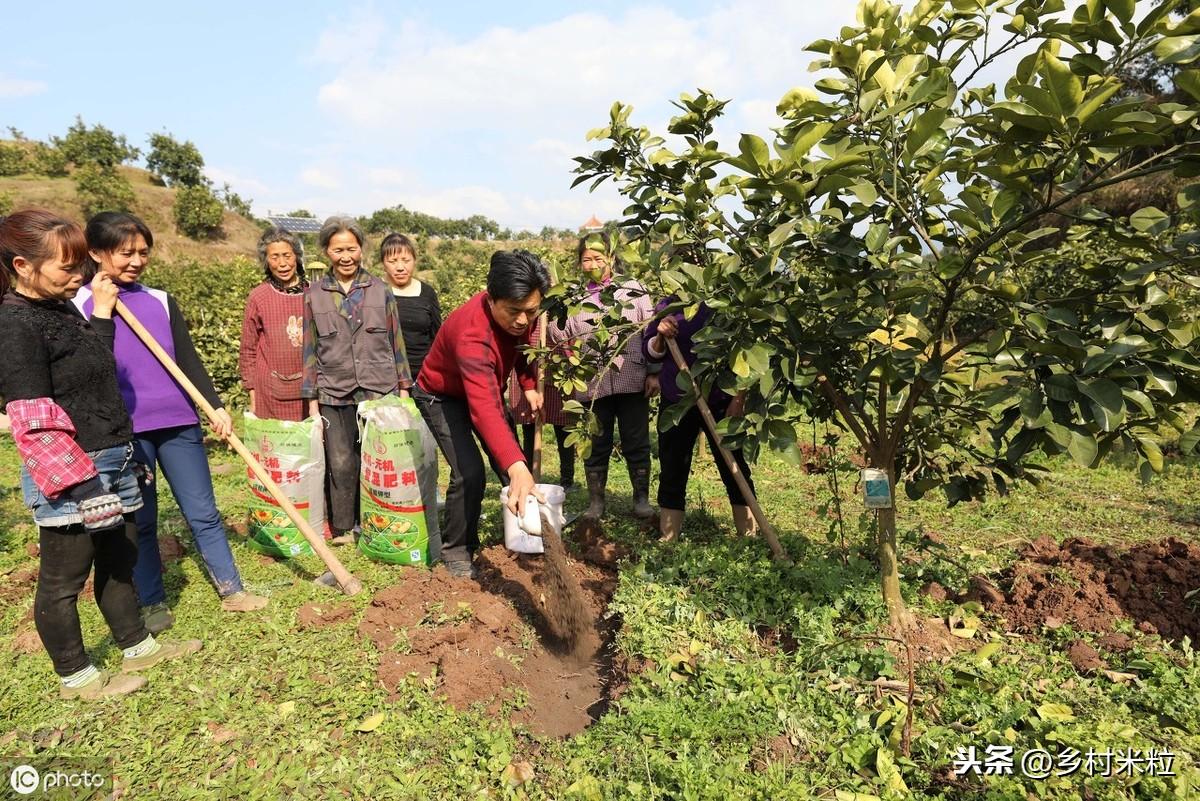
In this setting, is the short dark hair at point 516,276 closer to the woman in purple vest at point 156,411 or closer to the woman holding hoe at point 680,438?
the woman holding hoe at point 680,438

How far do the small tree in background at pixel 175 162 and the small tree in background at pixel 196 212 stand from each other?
7.27 meters

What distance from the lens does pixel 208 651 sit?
280 centimetres

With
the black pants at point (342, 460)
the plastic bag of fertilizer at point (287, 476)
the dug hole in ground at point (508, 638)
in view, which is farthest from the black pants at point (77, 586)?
the black pants at point (342, 460)

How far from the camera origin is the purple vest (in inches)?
110

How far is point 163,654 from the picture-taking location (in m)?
2.72

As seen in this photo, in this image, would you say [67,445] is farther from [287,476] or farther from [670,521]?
[670,521]

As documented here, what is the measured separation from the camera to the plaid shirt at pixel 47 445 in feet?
6.99

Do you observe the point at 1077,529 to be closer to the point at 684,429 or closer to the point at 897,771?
the point at 684,429

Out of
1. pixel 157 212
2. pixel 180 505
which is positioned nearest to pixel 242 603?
pixel 180 505

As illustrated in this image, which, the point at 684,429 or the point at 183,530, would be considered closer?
the point at 684,429

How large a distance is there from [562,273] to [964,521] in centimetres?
333

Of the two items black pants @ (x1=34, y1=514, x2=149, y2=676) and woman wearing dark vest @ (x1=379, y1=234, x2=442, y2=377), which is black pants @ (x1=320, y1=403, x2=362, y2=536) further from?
black pants @ (x1=34, y1=514, x2=149, y2=676)

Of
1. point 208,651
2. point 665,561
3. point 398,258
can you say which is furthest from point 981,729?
point 398,258

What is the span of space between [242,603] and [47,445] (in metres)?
1.31
